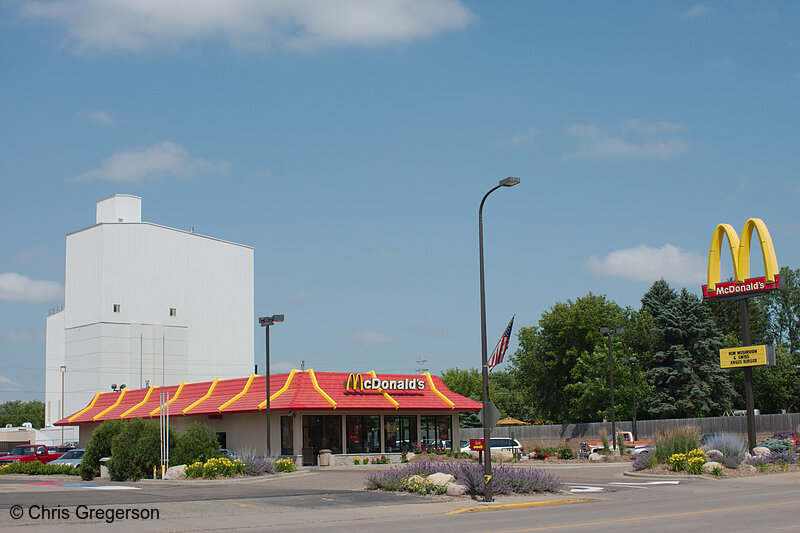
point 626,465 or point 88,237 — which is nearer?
point 626,465

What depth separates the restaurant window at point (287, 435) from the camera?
148ft

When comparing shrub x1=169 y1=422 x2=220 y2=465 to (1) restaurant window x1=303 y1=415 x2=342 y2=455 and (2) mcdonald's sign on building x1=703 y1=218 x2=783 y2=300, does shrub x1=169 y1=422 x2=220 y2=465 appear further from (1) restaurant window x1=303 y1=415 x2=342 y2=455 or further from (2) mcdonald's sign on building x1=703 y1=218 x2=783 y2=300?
(2) mcdonald's sign on building x1=703 y1=218 x2=783 y2=300

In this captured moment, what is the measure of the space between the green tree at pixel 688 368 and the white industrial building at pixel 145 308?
47.2 metres

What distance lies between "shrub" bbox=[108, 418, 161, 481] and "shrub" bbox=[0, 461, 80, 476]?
5635 millimetres

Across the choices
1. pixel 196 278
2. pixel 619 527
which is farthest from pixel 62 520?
pixel 196 278

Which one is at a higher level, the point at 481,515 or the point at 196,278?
the point at 196,278

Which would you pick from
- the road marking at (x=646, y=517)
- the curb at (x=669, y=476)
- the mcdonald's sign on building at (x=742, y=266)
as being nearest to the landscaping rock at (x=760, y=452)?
the curb at (x=669, y=476)

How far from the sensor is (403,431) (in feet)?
161

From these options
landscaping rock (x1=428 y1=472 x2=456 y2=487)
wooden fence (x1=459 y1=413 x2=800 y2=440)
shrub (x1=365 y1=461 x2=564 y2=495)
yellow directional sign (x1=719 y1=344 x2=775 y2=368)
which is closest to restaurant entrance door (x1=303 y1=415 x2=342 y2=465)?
shrub (x1=365 y1=461 x2=564 y2=495)

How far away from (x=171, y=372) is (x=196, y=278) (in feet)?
35.8

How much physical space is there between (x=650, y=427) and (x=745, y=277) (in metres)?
31.4

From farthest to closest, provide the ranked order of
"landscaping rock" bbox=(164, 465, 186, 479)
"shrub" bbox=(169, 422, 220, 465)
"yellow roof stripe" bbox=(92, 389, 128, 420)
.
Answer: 1. "yellow roof stripe" bbox=(92, 389, 128, 420)
2. "shrub" bbox=(169, 422, 220, 465)
3. "landscaping rock" bbox=(164, 465, 186, 479)

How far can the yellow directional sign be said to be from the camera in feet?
124

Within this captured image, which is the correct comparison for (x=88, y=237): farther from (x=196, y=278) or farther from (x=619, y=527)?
(x=619, y=527)
